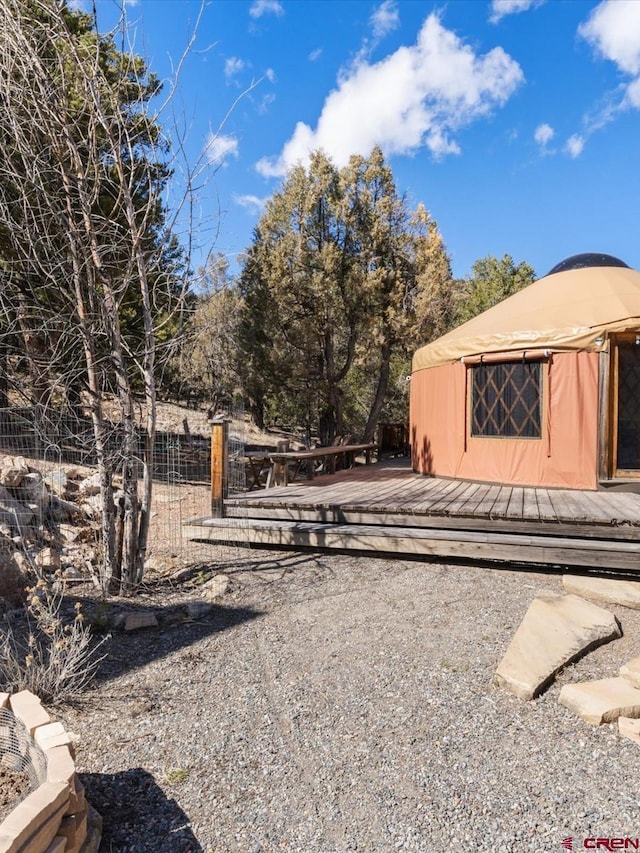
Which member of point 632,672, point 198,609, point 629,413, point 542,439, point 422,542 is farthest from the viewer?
point 629,413

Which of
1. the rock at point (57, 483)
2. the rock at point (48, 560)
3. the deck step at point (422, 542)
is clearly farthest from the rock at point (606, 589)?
the rock at point (57, 483)

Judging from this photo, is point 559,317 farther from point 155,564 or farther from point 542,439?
point 155,564

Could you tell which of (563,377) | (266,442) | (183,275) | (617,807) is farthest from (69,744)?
(266,442)

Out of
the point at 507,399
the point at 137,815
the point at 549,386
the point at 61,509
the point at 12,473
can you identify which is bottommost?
the point at 137,815

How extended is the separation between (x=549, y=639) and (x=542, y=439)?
11.4ft

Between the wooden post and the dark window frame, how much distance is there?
315 cm

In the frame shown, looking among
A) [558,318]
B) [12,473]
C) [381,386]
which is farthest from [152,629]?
[381,386]

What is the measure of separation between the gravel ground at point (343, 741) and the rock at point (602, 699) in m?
0.05

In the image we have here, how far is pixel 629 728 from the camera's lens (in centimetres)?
200

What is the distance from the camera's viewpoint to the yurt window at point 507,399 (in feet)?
19.0

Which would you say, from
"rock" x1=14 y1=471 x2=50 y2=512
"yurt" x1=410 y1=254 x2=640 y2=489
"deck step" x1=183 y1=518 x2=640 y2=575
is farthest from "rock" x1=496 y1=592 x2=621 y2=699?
"rock" x1=14 y1=471 x2=50 y2=512

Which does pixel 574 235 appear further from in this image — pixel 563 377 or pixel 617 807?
pixel 617 807

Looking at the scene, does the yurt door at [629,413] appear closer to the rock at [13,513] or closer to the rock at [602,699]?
the rock at [602,699]

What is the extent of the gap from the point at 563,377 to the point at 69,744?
5.41 m
